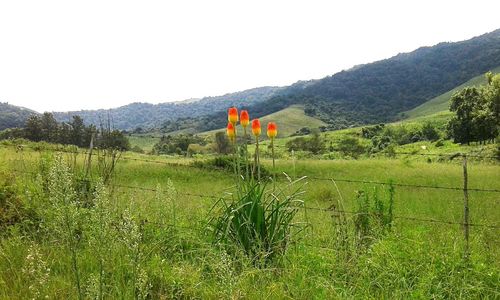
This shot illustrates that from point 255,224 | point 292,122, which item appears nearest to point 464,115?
point 255,224

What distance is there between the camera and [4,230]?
5.84m

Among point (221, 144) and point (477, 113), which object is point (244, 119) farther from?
point (221, 144)

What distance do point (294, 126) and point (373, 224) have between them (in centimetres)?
14174

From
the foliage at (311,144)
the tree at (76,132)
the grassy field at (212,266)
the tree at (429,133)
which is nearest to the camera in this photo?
the grassy field at (212,266)

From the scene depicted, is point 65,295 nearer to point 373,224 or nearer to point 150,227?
point 150,227

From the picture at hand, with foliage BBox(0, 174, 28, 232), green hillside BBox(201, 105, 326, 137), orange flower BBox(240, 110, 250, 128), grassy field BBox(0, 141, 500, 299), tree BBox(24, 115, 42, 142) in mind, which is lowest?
grassy field BBox(0, 141, 500, 299)

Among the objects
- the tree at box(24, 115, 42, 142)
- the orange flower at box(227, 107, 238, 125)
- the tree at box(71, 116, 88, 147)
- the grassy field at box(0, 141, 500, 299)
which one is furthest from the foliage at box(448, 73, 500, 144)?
the tree at box(24, 115, 42, 142)

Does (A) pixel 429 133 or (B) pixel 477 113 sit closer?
(B) pixel 477 113

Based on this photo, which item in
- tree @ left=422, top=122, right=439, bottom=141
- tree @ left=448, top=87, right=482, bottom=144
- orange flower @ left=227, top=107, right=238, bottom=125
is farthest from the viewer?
tree @ left=422, top=122, right=439, bottom=141

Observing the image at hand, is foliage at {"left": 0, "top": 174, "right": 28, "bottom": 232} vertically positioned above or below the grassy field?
above

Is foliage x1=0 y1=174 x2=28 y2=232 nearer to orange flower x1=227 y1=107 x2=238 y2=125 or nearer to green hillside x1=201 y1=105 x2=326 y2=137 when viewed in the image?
orange flower x1=227 y1=107 x2=238 y2=125

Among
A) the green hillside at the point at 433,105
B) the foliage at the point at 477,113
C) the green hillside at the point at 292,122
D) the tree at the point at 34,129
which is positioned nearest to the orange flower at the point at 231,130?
the tree at the point at 34,129

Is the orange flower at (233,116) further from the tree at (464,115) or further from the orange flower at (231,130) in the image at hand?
the tree at (464,115)

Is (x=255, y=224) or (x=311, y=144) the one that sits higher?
(x=255, y=224)
